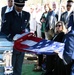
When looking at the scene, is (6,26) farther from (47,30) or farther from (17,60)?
(47,30)

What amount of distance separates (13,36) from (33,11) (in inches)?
269

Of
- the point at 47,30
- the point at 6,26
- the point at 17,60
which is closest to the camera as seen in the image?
the point at 6,26

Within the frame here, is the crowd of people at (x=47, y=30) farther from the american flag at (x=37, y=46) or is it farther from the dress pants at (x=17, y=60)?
the american flag at (x=37, y=46)

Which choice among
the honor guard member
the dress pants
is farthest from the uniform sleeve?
the dress pants

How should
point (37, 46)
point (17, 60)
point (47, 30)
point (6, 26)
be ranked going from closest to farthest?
1. point (37, 46)
2. point (6, 26)
3. point (17, 60)
4. point (47, 30)

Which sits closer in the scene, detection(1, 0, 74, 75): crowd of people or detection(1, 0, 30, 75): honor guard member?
detection(1, 0, 74, 75): crowd of people

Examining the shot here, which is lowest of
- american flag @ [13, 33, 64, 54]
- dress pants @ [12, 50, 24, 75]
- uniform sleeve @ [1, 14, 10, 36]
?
dress pants @ [12, 50, 24, 75]

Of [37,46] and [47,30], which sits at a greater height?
[37,46]

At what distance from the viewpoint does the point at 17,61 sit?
6.79 meters

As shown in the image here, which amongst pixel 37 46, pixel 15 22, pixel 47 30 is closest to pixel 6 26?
pixel 15 22

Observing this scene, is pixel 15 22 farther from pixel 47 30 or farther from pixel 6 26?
pixel 47 30

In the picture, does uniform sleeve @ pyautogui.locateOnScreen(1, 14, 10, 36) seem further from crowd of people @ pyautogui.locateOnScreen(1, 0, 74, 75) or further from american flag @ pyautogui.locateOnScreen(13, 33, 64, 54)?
american flag @ pyautogui.locateOnScreen(13, 33, 64, 54)

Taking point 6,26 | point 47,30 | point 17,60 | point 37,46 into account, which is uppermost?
point 6,26

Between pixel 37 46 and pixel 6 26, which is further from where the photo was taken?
pixel 6 26
